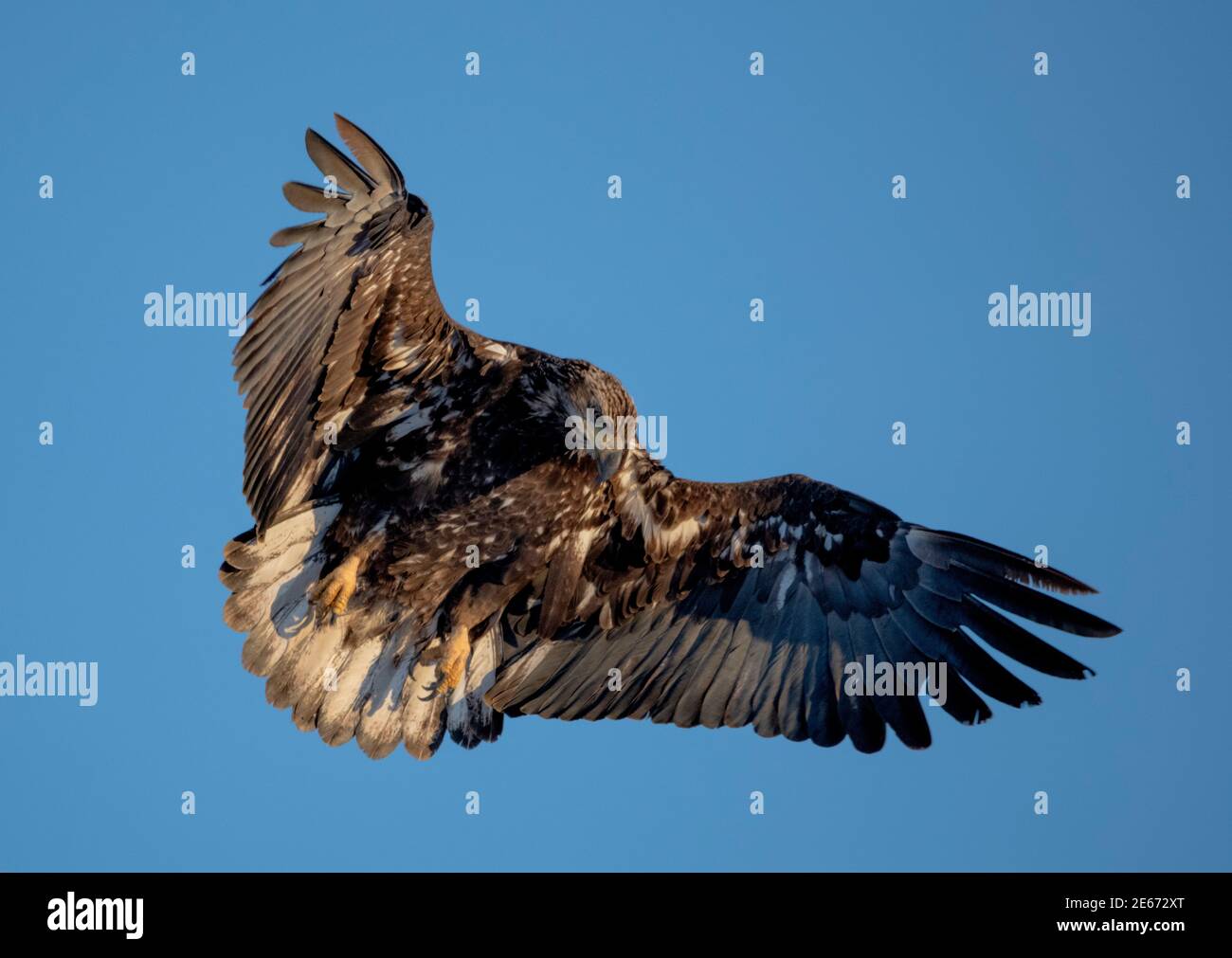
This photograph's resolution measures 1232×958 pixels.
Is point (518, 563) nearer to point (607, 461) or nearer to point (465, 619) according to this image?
point (465, 619)

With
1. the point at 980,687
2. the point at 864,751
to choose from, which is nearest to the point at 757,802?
the point at 864,751

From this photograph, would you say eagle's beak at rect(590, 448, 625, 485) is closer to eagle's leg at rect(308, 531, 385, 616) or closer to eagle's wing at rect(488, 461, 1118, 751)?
eagle's wing at rect(488, 461, 1118, 751)

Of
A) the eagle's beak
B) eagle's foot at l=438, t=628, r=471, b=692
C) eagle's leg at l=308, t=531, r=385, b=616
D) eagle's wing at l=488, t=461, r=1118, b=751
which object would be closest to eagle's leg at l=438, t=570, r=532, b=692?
eagle's foot at l=438, t=628, r=471, b=692

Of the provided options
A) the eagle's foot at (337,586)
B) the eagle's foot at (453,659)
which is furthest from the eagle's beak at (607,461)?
the eagle's foot at (337,586)

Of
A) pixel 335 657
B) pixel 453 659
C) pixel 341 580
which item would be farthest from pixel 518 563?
pixel 335 657

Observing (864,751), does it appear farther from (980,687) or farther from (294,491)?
(294,491)

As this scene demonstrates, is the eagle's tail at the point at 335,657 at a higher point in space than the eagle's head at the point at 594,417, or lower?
lower

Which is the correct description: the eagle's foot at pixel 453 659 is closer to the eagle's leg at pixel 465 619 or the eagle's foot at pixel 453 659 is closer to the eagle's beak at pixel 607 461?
the eagle's leg at pixel 465 619

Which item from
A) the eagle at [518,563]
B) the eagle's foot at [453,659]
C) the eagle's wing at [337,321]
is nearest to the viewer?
the eagle's wing at [337,321]

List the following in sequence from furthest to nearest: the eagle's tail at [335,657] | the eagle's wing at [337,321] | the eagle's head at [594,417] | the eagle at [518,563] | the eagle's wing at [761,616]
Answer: the eagle's wing at [761,616] < the eagle's tail at [335,657] < the eagle's head at [594,417] < the eagle at [518,563] < the eagle's wing at [337,321]
